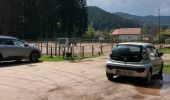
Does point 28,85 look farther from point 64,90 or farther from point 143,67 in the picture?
point 143,67

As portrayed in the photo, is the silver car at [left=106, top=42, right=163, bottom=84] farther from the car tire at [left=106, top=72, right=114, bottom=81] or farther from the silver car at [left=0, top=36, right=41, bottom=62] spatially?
the silver car at [left=0, top=36, right=41, bottom=62]

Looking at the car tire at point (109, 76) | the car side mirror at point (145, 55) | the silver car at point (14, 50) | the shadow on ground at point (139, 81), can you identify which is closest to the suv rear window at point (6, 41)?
the silver car at point (14, 50)

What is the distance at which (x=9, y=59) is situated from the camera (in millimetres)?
22297

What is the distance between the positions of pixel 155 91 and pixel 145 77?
1492 mm

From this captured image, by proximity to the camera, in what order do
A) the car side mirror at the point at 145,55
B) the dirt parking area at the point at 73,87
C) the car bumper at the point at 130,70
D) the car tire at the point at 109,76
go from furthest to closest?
the car tire at the point at 109,76 < the car side mirror at the point at 145,55 < the car bumper at the point at 130,70 < the dirt parking area at the point at 73,87

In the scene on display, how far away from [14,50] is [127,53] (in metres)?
9.38

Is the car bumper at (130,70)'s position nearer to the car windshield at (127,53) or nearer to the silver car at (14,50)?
the car windshield at (127,53)

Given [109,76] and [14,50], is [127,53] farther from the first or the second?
[14,50]

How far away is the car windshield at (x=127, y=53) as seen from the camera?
15016mm

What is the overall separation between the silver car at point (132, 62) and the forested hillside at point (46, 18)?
71.3 meters

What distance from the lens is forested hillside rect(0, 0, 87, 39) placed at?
96.1 m

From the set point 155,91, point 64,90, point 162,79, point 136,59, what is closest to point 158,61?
point 162,79

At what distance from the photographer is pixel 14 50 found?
2258 centimetres

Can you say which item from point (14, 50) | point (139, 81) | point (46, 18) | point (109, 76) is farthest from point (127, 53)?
point (46, 18)
